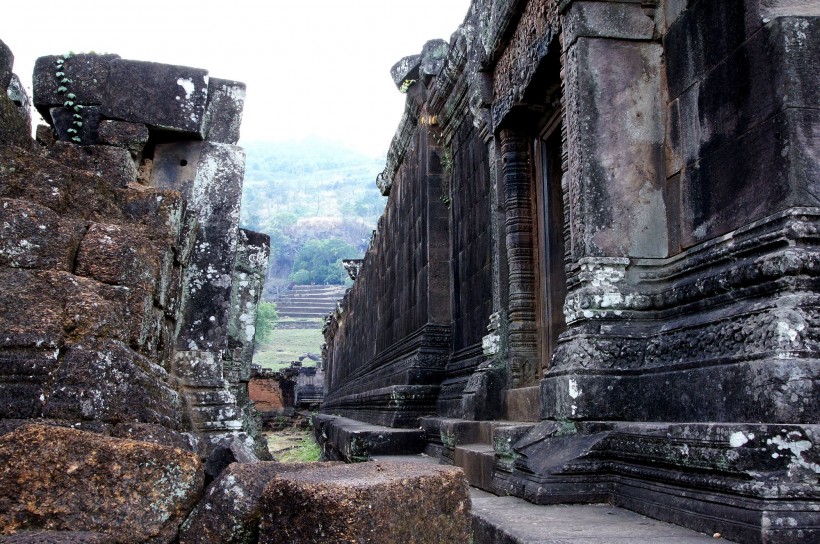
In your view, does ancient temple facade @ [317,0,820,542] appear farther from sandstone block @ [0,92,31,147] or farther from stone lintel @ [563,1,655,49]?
sandstone block @ [0,92,31,147]

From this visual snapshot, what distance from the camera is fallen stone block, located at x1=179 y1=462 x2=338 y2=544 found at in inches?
96.7

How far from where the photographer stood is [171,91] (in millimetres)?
6047

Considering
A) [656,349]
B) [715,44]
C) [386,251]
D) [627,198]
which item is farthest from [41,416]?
[386,251]

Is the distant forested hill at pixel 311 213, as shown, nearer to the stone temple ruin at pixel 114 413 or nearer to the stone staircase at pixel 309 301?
the stone staircase at pixel 309 301

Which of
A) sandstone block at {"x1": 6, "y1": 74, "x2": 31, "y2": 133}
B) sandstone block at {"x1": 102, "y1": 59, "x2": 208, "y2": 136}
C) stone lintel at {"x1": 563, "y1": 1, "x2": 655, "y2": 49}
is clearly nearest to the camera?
stone lintel at {"x1": 563, "y1": 1, "x2": 655, "y2": 49}

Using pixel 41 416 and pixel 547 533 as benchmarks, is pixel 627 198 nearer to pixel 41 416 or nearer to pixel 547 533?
pixel 547 533

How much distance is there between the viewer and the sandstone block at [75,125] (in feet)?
19.0

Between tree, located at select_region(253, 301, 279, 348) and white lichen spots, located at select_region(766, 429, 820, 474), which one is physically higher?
tree, located at select_region(253, 301, 279, 348)

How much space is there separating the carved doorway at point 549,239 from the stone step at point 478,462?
871 mm

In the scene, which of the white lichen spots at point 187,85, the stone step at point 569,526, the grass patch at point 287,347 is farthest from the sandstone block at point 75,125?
the grass patch at point 287,347

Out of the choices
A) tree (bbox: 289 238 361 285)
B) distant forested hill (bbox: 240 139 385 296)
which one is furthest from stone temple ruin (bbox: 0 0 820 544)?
tree (bbox: 289 238 361 285)

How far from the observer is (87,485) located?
2.37 m

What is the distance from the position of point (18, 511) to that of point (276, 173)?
19890 cm

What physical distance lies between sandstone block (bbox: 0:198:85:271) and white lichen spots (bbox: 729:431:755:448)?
9.40ft
